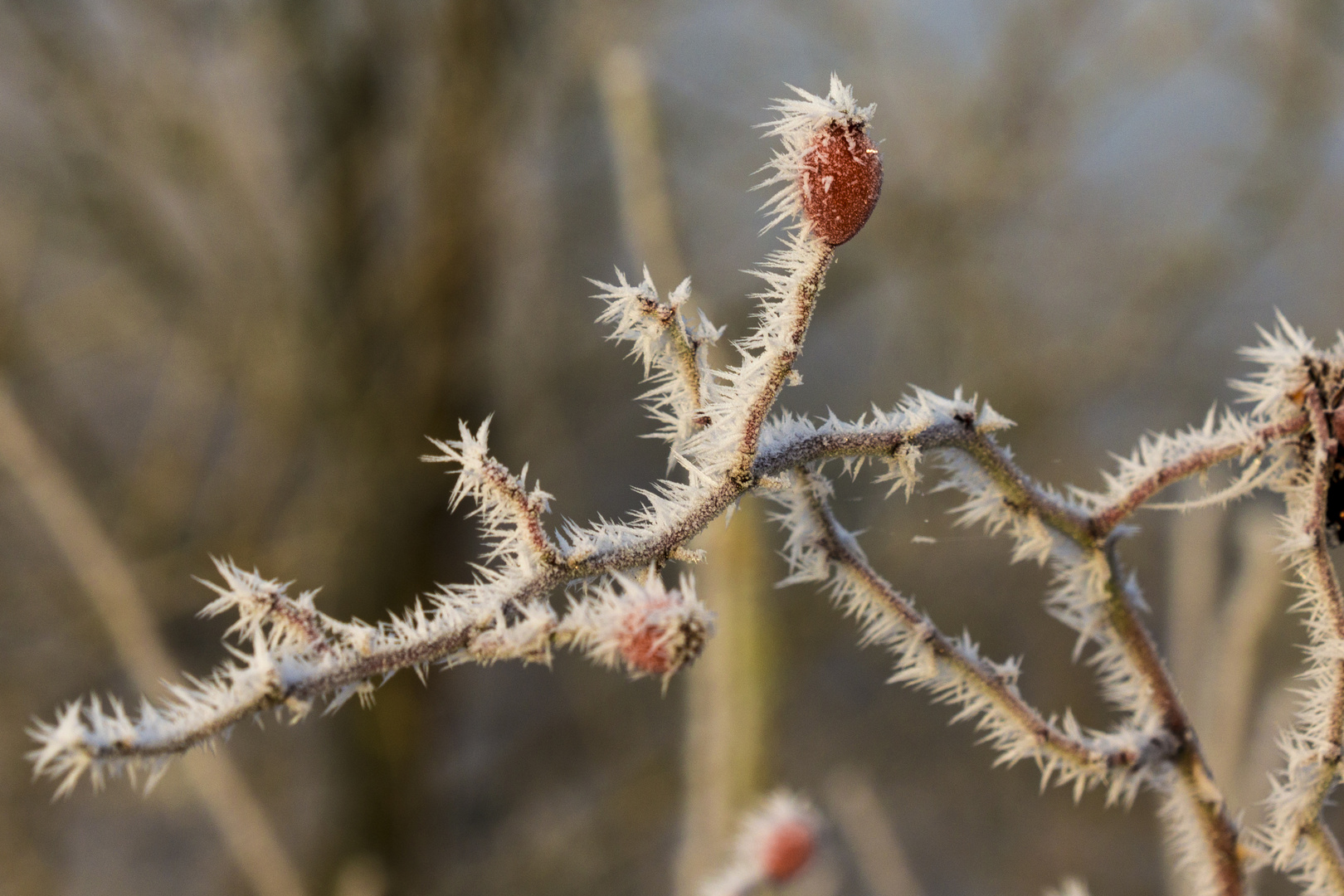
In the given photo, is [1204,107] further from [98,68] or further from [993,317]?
[98,68]

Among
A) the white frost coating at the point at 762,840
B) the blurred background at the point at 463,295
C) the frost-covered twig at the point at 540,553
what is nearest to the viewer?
the frost-covered twig at the point at 540,553

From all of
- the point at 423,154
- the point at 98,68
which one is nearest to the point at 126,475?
the point at 98,68

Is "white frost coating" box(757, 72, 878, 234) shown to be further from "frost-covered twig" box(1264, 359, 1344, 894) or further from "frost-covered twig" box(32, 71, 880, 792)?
"frost-covered twig" box(1264, 359, 1344, 894)

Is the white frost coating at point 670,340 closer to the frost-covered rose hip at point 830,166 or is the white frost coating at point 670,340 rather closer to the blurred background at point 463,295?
the frost-covered rose hip at point 830,166

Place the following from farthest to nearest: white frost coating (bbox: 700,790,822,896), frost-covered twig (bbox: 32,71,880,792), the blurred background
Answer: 1. the blurred background
2. white frost coating (bbox: 700,790,822,896)
3. frost-covered twig (bbox: 32,71,880,792)

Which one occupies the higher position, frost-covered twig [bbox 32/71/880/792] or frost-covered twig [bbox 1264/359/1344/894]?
frost-covered twig [bbox 32/71/880/792]

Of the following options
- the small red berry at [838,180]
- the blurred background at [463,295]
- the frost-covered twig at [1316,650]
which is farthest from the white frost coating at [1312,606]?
the blurred background at [463,295]

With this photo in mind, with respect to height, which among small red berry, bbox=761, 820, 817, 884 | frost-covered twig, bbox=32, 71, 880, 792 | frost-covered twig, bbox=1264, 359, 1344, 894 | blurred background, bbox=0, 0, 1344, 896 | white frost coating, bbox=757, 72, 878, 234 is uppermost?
blurred background, bbox=0, 0, 1344, 896

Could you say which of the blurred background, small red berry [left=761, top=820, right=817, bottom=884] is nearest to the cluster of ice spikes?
small red berry [left=761, top=820, right=817, bottom=884]
